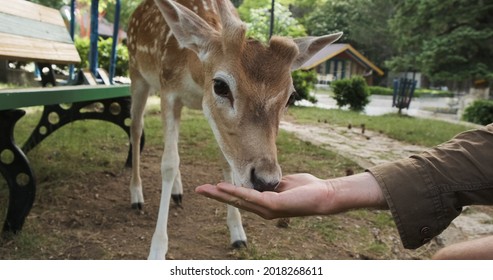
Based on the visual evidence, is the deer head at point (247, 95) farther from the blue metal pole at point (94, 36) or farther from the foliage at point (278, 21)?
the foliage at point (278, 21)

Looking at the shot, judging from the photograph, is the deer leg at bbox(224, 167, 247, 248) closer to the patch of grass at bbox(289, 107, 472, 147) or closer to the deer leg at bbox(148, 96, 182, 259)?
the deer leg at bbox(148, 96, 182, 259)

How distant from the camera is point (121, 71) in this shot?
31.7 ft

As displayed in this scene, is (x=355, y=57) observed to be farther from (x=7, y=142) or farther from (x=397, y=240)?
(x=7, y=142)

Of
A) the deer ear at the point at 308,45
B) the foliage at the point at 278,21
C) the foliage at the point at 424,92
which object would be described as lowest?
the foliage at the point at 424,92

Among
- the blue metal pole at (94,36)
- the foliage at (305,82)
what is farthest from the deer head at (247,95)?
the foliage at (305,82)

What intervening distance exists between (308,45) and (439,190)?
108 cm

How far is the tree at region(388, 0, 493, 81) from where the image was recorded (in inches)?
466

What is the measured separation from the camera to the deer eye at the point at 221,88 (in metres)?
1.84

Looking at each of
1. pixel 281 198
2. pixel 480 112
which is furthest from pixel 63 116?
pixel 480 112

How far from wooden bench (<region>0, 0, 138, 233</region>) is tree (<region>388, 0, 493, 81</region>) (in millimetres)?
10179

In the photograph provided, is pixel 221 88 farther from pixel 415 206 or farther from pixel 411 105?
pixel 411 105

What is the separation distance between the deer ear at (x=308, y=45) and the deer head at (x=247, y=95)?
0.14 ft

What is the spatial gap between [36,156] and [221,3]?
2.82 m

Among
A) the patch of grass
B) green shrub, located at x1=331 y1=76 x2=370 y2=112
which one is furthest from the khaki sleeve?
green shrub, located at x1=331 y1=76 x2=370 y2=112
